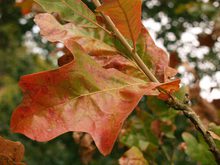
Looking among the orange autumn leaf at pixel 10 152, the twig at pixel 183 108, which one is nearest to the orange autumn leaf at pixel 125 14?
the twig at pixel 183 108

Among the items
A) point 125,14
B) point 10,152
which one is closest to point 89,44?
point 125,14

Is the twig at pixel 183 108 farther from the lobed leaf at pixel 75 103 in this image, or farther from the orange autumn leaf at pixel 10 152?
the orange autumn leaf at pixel 10 152

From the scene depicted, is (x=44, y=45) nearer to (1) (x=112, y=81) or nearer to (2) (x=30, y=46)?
(2) (x=30, y=46)

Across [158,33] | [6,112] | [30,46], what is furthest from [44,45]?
[158,33]

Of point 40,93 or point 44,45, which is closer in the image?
point 40,93

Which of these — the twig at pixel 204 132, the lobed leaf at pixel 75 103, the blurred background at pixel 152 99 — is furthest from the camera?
the blurred background at pixel 152 99

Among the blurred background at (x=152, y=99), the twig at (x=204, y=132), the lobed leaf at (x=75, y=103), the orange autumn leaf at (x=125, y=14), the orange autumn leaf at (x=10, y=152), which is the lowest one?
the blurred background at (x=152, y=99)
